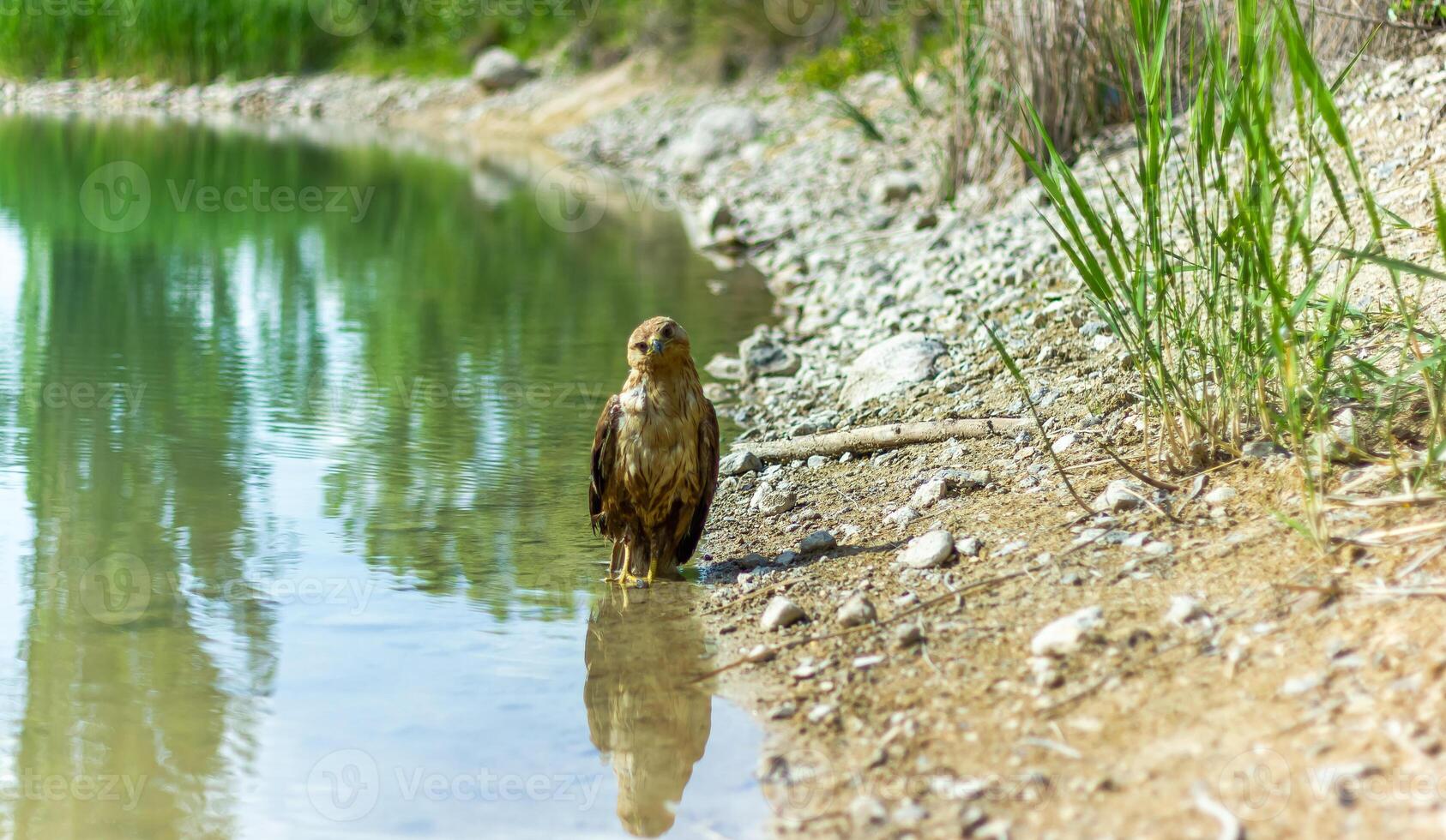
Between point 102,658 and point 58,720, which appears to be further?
point 102,658

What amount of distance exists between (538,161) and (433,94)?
9.66 meters

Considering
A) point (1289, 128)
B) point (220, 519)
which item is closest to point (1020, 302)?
point (1289, 128)

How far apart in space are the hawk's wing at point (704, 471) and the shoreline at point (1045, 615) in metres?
0.17

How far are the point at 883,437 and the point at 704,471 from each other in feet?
3.64

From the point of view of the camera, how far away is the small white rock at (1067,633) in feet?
11.3

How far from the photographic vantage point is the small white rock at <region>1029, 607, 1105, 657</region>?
346 cm

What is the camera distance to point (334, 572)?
16.0 feet

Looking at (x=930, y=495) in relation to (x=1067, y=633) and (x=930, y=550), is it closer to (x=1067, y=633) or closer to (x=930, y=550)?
(x=930, y=550)

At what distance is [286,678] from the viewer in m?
4.04

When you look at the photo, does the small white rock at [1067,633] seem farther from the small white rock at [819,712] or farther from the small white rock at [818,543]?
the small white rock at [818,543]

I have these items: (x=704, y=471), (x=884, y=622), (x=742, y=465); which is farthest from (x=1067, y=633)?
(x=742, y=465)

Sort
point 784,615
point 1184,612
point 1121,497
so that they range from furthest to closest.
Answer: point 1121,497 < point 784,615 < point 1184,612

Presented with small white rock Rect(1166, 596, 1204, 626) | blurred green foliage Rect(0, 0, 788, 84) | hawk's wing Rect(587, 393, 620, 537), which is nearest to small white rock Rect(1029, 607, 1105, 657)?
small white rock Rect(1166, 596, 1204, 626)

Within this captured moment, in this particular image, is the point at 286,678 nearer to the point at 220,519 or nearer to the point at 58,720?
the point at 58,720
